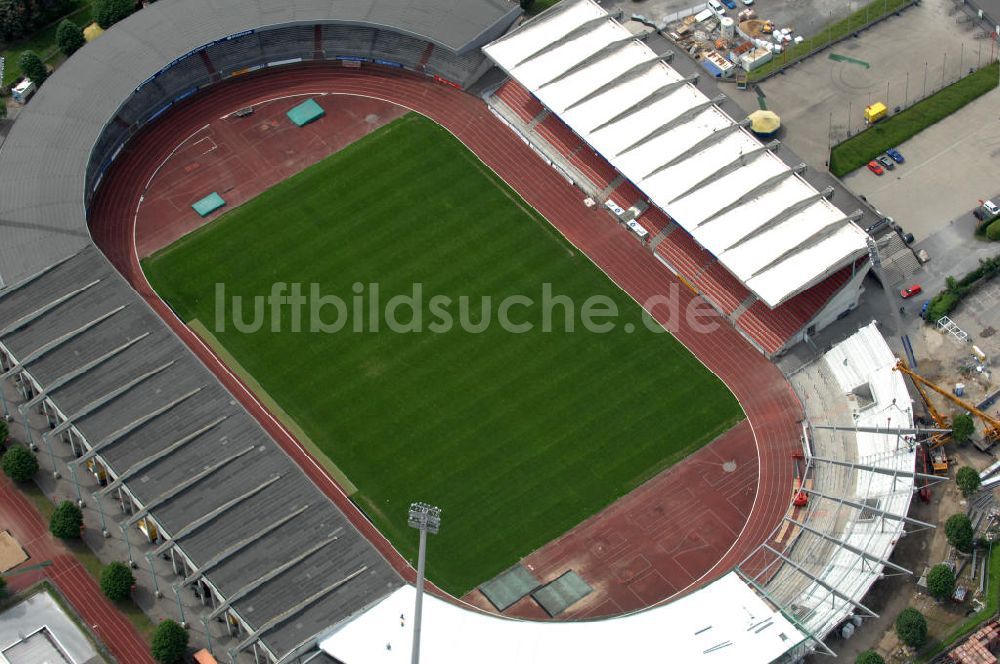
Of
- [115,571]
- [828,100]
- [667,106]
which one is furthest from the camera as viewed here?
[828,100]

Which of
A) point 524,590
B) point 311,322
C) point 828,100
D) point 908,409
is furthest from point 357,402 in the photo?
point 828,100

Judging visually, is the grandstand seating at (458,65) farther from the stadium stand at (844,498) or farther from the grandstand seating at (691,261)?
the stadium stand at (844,498)

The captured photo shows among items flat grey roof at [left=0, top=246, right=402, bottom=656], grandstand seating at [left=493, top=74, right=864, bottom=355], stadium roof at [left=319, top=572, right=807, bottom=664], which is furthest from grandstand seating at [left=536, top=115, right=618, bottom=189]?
stadium roof at [left=319, top=572, right=807, bottom=664]

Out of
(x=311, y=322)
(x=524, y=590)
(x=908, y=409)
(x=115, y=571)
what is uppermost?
(x=311, y=322)

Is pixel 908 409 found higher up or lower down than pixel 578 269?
lower down

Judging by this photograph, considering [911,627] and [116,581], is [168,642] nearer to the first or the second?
[116,581]

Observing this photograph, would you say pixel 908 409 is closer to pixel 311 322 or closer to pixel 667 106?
pixel 667 106

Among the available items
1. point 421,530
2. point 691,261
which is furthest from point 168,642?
point 691,261
